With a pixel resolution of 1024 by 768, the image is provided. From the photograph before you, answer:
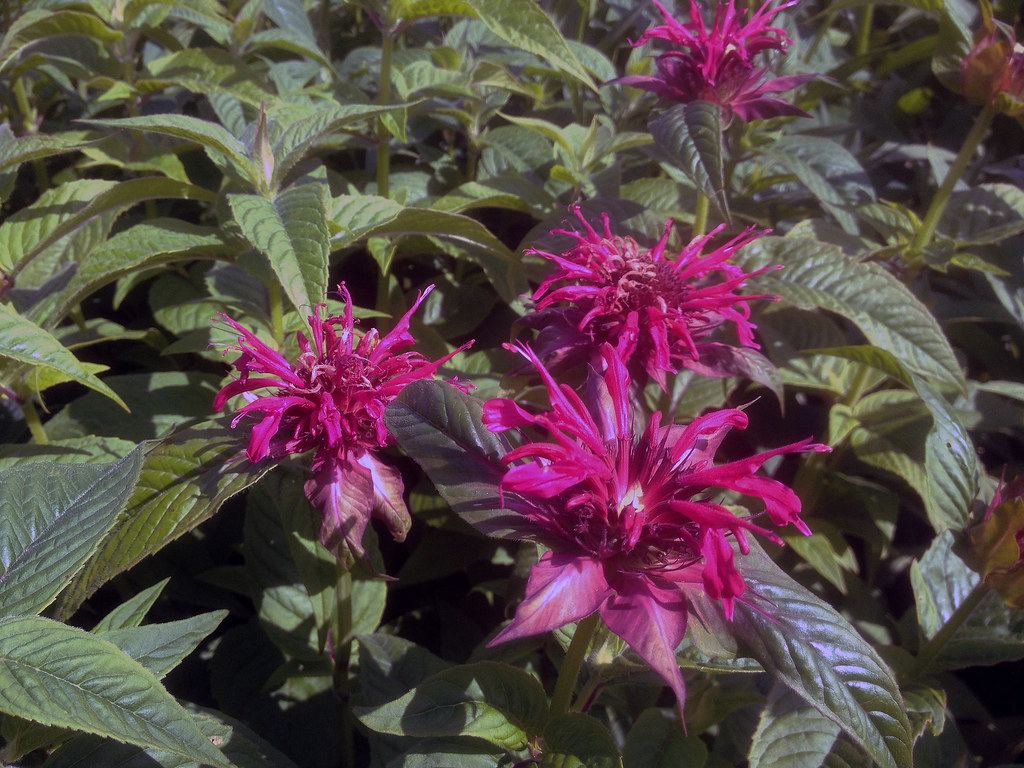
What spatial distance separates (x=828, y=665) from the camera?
548 millimetres

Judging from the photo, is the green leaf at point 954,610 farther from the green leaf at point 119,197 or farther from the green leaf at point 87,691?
the green leaf at point 119,197

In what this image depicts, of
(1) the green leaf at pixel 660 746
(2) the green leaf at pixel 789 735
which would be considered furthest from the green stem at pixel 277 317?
(2) the green leaf at pixel 789 735

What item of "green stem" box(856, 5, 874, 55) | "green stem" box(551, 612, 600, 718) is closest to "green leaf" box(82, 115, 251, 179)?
"green stem" box(551, 612, 600, 718)

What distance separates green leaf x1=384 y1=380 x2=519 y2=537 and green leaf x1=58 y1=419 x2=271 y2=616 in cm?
16

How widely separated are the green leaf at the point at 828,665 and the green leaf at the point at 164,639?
44 centimetres

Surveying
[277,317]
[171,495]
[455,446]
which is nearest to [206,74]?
[277,317]

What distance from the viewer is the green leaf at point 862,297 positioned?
1.00 m

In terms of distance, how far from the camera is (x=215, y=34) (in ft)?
4.33

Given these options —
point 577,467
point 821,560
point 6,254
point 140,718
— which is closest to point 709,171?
point 577,467

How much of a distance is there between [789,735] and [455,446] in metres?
0.54

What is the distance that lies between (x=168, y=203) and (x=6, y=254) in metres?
0.40

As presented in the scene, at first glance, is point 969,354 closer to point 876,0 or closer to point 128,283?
point 876,0

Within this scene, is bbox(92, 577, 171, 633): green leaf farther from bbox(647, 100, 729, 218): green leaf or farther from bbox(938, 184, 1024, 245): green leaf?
bbox(938, 184, 1024, 245): green leaf

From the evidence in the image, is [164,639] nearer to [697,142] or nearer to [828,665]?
[828,665]
